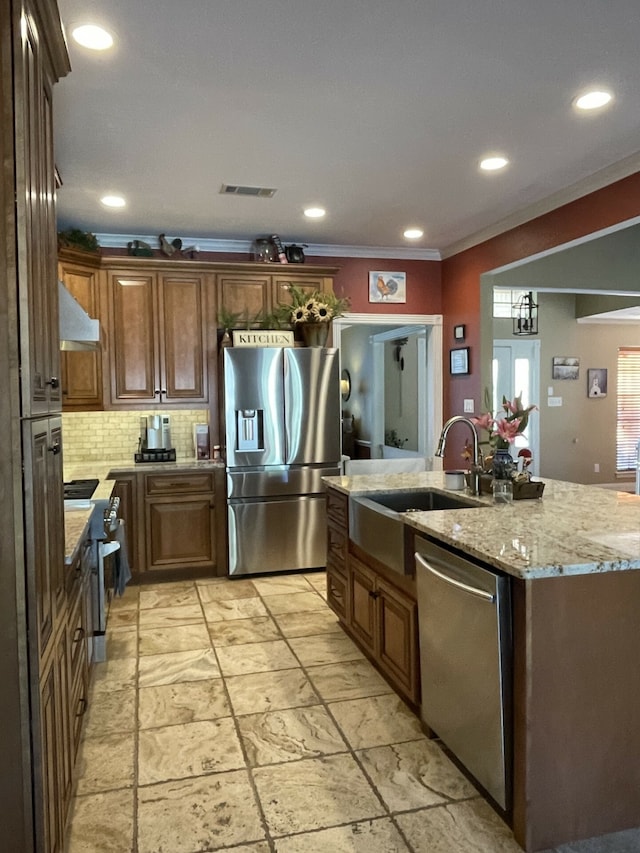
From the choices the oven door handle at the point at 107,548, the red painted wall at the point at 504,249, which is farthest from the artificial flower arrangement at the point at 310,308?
the oven door handle at the point at 107,548

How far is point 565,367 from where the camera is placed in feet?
29.7

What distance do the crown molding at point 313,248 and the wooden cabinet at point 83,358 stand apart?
16.1 inches

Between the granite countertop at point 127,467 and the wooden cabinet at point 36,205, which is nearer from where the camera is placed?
the wooden cabinet at point 36,205

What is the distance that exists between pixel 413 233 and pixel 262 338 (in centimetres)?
149

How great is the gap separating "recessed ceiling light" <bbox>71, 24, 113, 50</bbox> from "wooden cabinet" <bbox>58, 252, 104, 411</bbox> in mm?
2317

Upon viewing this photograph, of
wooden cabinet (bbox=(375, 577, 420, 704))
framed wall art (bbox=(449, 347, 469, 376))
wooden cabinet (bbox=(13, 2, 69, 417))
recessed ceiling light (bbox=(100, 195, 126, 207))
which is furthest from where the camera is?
framed wall art (bbox=(449, 347, 469, 376))

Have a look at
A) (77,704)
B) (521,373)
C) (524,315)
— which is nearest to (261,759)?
(77,704)

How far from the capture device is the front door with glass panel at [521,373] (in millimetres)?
8852

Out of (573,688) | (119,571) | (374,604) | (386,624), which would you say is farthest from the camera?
(119,571)

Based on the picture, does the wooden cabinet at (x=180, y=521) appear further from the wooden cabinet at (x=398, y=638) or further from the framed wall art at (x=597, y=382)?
the framed wall art at (x=597, y=382)

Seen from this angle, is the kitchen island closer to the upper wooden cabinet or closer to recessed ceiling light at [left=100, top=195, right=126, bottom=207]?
recessed ceiling light at [left=100, top=195, right=126, bottom=207]

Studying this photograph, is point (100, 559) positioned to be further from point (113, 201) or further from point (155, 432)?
point (113, 201)

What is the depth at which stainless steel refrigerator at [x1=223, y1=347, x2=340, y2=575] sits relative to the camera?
472 centimetres

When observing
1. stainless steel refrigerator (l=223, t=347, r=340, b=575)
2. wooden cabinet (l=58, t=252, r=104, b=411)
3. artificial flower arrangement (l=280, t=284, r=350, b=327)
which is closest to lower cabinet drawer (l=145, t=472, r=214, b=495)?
stainless steel refrigerator (l=223, t=347, r=340, b=575)
